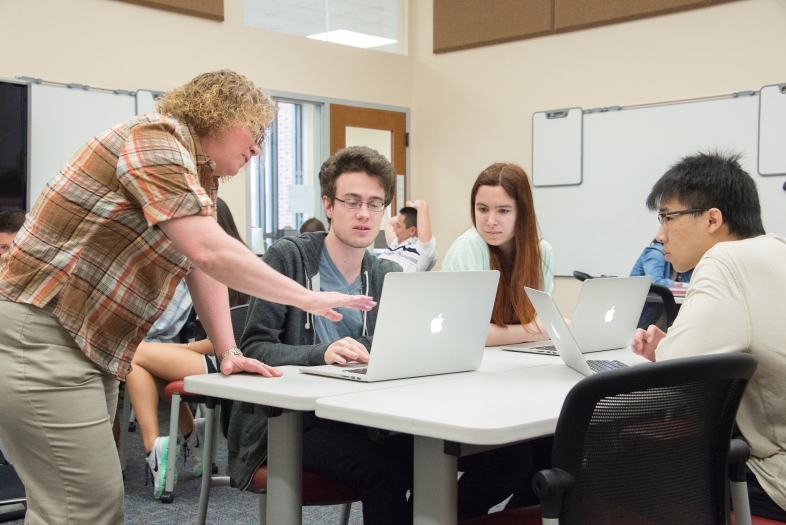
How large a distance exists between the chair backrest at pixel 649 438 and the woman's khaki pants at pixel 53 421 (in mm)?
906

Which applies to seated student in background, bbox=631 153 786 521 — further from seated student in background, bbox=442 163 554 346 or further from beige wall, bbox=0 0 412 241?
beige wall, bbox=0 0 412 241

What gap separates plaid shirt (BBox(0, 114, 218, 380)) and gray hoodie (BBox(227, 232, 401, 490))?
1.40ft

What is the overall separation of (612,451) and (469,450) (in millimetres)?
250

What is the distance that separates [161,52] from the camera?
212 inches

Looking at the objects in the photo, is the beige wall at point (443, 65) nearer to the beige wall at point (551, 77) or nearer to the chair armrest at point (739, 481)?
the beige wall at point (551, 77)

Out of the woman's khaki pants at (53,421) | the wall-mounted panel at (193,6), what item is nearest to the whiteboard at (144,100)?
the wall-mounted panel at (193,6)

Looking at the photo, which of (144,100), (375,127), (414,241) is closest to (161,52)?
(144,100)

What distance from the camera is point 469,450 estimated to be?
1378mm

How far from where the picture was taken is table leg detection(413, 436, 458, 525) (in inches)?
54.9

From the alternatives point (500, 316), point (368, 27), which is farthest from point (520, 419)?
point (368, 27)

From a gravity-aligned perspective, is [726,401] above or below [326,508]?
above

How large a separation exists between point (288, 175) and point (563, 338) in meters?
4.63

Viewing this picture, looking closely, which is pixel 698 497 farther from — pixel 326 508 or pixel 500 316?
pixel 326 508

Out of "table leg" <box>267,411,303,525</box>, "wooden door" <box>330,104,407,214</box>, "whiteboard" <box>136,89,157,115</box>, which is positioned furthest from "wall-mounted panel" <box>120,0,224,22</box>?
"table leg" <box>267,411,303,525</box>
